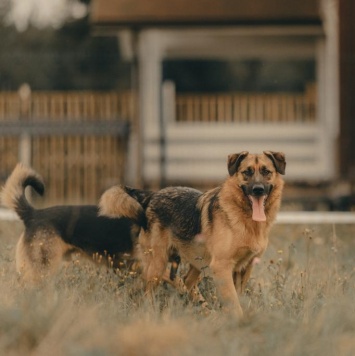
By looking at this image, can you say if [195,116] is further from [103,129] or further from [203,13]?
[203,13]

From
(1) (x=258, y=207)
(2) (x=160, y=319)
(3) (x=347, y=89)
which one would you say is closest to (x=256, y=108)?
(3) (x=347, y=89)

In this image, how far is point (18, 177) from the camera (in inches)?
320

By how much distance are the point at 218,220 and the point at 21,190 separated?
5.79ft

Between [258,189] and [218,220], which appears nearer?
[258,189]

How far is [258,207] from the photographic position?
7367 millimetres

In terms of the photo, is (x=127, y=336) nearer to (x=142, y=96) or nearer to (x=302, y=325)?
(x=302, y=325)

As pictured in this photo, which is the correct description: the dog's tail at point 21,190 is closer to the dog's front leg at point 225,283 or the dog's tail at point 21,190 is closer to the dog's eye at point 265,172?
the dog's front leg at point 225,283

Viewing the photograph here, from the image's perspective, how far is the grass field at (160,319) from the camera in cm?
530

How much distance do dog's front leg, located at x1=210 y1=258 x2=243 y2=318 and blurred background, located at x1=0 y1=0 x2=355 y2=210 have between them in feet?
26.7

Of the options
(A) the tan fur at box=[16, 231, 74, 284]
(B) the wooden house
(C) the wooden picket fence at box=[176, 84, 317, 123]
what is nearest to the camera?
(A) the tan fur at box=[16, 231, 74, 284]

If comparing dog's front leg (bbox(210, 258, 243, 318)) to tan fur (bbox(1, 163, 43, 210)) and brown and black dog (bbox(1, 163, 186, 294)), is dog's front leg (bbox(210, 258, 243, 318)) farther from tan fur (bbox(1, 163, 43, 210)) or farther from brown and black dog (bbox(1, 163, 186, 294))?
tan fur (bbox(1, 163, 43, 210))

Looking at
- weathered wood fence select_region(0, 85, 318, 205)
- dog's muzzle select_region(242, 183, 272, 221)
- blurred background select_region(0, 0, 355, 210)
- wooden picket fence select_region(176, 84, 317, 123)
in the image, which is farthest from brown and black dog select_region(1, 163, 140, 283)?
wooden picket fence select_region(176, 84, 317, 123)

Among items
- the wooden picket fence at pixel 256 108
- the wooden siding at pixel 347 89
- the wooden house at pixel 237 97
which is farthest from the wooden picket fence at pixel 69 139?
the wooden siding at pixel 347 89

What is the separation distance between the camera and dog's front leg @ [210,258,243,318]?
6920 mm
